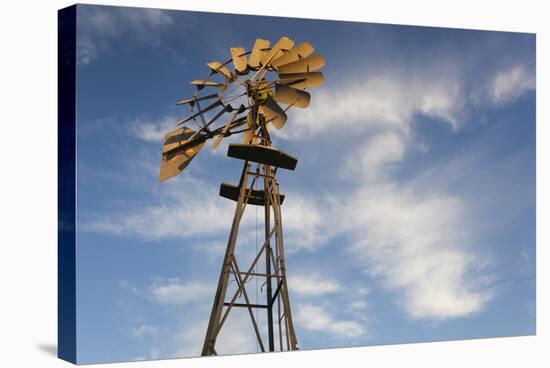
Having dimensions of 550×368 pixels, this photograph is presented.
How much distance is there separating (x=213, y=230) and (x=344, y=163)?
195cm

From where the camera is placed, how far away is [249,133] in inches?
550

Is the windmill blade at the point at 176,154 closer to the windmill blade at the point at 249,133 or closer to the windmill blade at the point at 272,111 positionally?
the windmill blade at the point at 249,133

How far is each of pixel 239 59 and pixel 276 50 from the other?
0.49 metres

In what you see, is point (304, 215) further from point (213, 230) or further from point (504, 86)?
point (504, 86)

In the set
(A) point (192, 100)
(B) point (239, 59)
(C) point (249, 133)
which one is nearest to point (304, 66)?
(B) point (239, 59)

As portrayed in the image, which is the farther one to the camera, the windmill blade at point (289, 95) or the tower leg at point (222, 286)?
the windmill blade at point (289, 95)

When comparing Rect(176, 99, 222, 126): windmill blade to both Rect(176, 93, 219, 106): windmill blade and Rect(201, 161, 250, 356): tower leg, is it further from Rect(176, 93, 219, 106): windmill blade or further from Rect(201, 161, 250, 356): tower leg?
Rect(201, 161, 250, 356): tower leg

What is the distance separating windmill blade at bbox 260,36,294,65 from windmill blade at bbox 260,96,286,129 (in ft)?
1.50

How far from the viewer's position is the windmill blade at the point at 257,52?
13.9 m

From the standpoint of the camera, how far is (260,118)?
1405cm

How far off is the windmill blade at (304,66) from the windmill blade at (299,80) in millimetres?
49

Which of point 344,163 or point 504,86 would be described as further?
point 504,86

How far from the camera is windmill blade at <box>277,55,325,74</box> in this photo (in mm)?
14055

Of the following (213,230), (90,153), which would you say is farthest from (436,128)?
(90,153)
